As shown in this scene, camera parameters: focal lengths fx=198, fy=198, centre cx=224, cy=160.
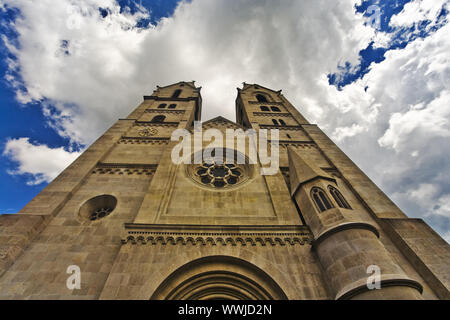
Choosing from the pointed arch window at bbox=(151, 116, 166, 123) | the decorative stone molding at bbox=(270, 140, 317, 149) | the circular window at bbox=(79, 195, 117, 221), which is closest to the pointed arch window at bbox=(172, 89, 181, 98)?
the pointed arch window at bbox=(151, 116, 166, 123)

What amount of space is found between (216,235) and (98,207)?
565 centimetres

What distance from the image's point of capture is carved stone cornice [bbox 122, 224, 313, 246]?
6.32 meters

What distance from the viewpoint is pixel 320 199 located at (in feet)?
24.2

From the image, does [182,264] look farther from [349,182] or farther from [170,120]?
[170,120]

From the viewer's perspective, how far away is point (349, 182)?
9.66 metres

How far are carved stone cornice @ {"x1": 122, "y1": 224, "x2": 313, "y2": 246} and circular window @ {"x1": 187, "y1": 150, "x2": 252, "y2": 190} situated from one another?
2.87 m

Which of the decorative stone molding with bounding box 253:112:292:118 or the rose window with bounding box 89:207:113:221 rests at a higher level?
the decorative stone molding with bounding box 253:112:292:118

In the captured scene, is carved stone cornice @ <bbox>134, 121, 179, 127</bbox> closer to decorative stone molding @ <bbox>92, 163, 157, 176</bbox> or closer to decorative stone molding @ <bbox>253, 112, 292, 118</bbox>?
decorative stone molding @ <bbox>92, 163, 157, 176</bbox>

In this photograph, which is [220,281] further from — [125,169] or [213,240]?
[125,169]

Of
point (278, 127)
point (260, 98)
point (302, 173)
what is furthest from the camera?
point (260, 98)

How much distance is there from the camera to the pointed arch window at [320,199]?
7051mm

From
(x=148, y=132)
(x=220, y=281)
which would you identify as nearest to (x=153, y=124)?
(x=148, y=132)
